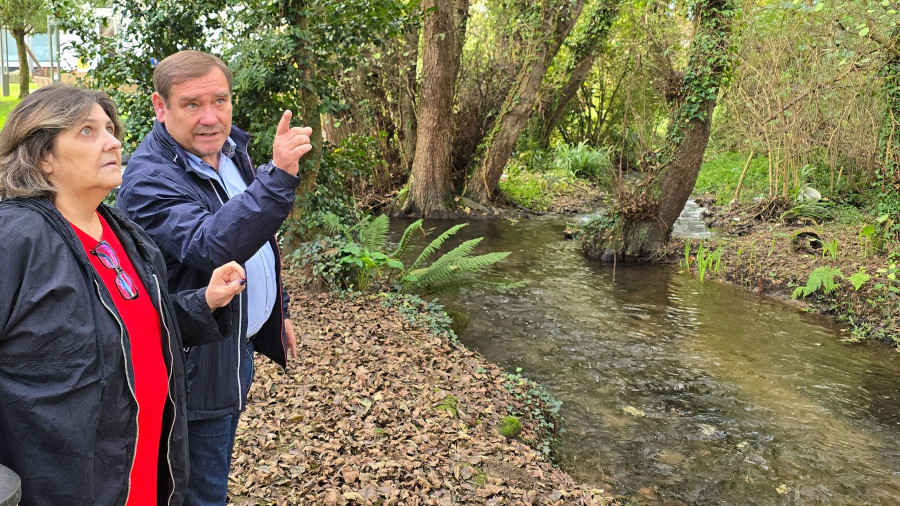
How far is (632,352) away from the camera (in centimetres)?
689

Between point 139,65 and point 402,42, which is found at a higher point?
point 402,42

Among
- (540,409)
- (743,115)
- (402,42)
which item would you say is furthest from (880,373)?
(402,42)

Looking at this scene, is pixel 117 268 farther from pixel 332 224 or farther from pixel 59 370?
pixel 332 224

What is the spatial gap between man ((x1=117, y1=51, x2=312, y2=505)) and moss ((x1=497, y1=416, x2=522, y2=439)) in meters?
2.56

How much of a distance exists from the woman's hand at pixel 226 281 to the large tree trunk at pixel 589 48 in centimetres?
1333

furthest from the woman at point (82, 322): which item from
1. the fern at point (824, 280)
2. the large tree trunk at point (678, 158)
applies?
the large tree trunk at point (678, 158)

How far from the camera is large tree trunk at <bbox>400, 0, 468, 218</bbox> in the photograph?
13148 millimetres

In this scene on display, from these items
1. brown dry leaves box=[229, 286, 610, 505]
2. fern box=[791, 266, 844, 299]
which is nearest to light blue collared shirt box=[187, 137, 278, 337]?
brown dry leaves box=[229, 286, 610, 505]

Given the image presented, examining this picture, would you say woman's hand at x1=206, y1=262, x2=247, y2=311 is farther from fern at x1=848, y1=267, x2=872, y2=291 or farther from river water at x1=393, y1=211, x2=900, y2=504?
fern at x1=848, y1=267, x2=872, y2=291

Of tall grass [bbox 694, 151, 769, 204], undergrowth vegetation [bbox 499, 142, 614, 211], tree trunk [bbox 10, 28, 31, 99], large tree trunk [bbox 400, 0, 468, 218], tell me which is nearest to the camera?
large tree trunk [bbox 400, 0, 468, 218]

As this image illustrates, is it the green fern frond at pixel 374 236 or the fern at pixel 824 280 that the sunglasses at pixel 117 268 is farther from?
the fern at pixel 824 280

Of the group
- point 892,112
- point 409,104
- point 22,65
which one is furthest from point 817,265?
point 22,65

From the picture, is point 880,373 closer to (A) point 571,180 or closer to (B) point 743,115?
(B) point 743,115

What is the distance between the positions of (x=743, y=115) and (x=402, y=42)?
671 cm
